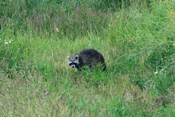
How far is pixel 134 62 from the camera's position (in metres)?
7.07

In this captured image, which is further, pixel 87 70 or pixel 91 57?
pixel 91 57

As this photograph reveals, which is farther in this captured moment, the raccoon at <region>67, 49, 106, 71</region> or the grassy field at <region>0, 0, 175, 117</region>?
the raccoon at <region>67, 49, 106, 71</region>

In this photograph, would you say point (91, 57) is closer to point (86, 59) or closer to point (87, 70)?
point (86, 59)

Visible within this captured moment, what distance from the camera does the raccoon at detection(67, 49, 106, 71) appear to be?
23.8ft

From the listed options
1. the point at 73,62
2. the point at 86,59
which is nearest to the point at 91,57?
the point at 86,59

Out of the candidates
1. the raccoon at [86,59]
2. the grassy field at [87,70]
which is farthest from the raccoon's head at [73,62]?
the grassy field at [87,70]

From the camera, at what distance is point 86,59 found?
299 inches

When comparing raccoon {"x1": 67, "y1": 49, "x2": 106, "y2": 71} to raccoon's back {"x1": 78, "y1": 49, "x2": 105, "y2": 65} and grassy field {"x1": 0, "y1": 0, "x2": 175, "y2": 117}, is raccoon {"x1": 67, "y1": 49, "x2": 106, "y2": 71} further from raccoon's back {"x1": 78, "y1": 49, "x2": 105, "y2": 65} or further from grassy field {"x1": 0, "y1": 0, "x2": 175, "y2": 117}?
grassy field {"x1": 0, "y1": 0, "x2": 175, "y2": 117}

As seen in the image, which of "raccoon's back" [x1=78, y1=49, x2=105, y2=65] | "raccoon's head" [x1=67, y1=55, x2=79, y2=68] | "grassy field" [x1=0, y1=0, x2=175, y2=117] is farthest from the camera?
"raccoon's back" [x1=78, y1=49, x2=105, y2=65]

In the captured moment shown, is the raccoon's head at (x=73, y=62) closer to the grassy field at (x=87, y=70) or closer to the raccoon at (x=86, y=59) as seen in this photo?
the raccoon at (x=86, y=59)

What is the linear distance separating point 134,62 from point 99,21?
116 inches

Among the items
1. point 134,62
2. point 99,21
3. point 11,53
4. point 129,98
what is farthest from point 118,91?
point 99,21

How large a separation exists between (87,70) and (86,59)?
2.08 ft

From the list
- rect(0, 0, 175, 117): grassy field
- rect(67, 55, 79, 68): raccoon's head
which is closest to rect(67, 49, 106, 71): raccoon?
rect(67, 55, 79, 68): raccoon's head
